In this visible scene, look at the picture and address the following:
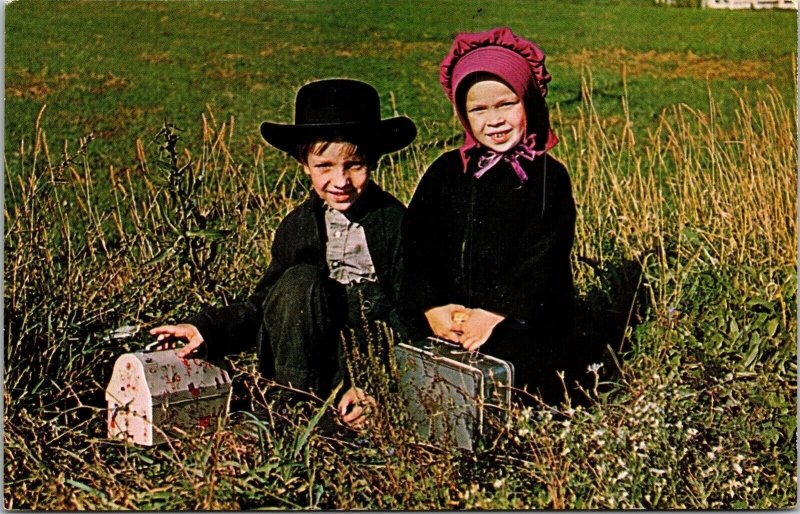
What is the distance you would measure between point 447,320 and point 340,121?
0.82 m

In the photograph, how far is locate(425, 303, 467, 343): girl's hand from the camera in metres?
3.97

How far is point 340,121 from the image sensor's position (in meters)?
3.97

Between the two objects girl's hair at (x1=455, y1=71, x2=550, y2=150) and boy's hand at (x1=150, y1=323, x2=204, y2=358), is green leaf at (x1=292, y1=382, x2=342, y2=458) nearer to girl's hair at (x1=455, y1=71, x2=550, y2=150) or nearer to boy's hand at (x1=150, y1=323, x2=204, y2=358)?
boy's hand at (x1=150, y1=323, x2=204, y2=358)

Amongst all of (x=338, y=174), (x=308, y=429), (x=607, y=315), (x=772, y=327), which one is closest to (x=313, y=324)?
(x=308, y=429)

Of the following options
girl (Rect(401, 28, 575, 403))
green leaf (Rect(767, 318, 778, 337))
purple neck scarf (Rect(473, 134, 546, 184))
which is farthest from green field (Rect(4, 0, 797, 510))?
purple neck scarf (Rect(473, 134, 546, 184))

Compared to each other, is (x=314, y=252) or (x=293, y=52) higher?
(x=293, y=52)

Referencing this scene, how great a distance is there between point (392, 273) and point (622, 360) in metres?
1.12

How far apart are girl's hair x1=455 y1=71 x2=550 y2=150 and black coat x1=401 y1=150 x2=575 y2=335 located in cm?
10

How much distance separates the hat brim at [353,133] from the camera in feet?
13.1

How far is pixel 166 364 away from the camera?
4.00 meters

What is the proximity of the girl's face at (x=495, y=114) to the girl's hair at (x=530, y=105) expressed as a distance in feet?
0.05

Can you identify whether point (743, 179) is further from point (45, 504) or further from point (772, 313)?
point (45, 504)

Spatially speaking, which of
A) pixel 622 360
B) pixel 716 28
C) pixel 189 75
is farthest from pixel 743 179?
pixel 189 75

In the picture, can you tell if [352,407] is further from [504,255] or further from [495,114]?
[495,114]
